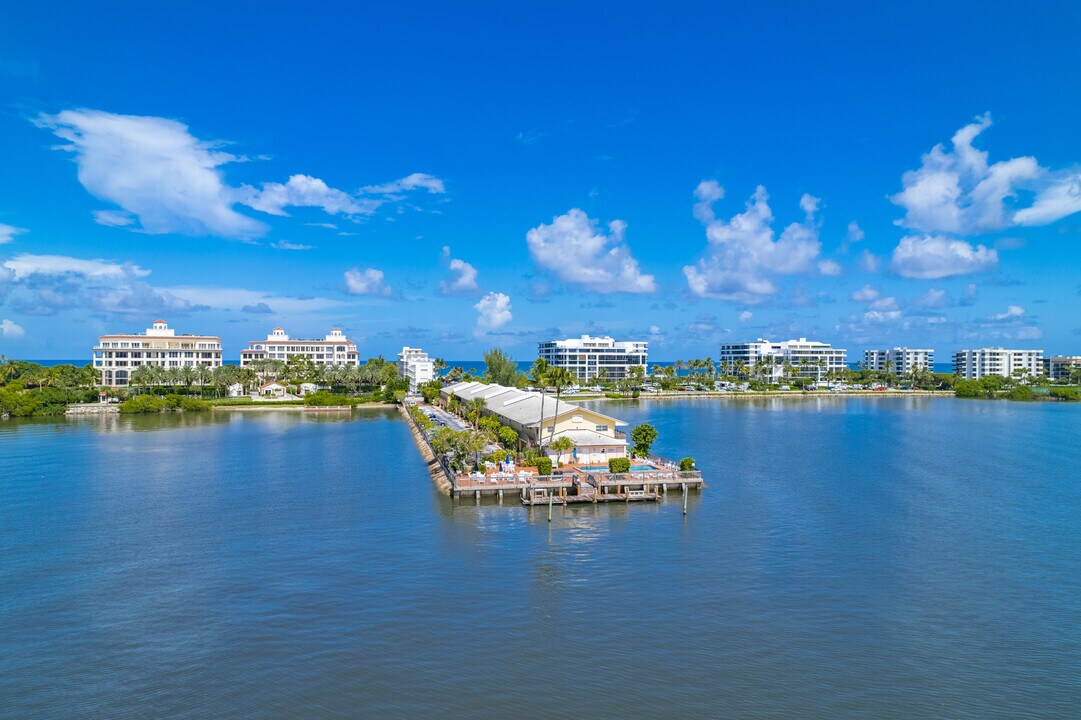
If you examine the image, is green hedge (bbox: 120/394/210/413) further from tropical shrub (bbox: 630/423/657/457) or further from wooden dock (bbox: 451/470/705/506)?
tropical shrub (bbox: 630/423/657/457)

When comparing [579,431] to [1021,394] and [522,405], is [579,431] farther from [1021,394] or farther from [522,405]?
[1021,394]

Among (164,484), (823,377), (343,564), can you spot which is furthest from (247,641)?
(823,377)

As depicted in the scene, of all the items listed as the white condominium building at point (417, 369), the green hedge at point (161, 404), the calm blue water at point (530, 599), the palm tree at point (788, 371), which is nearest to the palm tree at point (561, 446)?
the calm blue water at point (530, 599)

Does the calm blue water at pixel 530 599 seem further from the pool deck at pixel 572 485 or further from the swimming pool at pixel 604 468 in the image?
the swimming pool at pixel 604 468

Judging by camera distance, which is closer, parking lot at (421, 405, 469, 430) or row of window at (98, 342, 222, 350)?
parking lot at (421, 405, 469, 430)

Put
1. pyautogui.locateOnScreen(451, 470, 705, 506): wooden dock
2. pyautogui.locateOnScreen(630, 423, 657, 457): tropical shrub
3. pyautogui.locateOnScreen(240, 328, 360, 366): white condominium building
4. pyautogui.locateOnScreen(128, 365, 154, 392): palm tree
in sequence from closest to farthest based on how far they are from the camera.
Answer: pyautogui.locateOnScreen(451, 470, 705, 506): wooden dock
pyautogui.locateOnScreen(630, 423, 657, 457): tropical shrub
pyautogui.locateOnScreen(128, 365, 154, 392): palm tree
pyautogui.locateOnScreen(240, 328, 360, 366): white condominium building

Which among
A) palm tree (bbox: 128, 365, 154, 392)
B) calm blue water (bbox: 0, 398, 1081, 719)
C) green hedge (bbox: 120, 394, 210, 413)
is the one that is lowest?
calm blue water (bbox: 0, 398, 1081, 719)

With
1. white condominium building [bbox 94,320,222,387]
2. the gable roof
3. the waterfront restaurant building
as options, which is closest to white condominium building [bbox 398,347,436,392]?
white condominium building [bbox 94,320,222,387]
